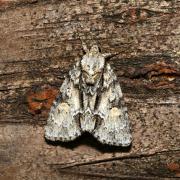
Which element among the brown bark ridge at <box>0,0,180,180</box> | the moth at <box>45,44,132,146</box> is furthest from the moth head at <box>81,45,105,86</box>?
the brown bark ridge at <box>0,0,180,180</box>

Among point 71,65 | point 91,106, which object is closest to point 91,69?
point 71,65

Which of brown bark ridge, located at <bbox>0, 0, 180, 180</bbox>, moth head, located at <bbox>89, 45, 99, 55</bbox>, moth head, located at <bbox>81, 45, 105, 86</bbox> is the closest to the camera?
brown bark ridge, located at <bbox>0, 0, 180, 180</bbox>

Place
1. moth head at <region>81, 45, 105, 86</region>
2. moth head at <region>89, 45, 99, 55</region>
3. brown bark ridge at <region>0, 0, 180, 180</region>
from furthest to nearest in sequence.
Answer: moth head at <region>81, 45, 105, 86</region>
moth head at <region>89, 45, 99, 55</region>
brown bark ridge at <region>0, 0, 180, 180</region>

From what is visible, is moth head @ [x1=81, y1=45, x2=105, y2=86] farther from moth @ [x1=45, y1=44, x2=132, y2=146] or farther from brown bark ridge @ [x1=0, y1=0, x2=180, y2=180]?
brown bark ridge @ [x1=0, y1=0, x2=180, y2=180]

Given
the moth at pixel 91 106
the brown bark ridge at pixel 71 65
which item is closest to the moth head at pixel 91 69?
the moth at pixel 91 106

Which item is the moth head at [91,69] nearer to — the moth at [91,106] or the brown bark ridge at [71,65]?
the moth at [91,106]
